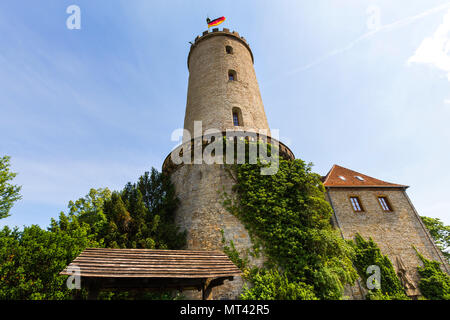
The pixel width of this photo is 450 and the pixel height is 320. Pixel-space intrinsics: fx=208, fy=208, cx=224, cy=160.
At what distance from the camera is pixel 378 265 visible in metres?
10.9

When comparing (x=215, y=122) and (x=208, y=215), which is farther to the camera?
(x=215, y=122)

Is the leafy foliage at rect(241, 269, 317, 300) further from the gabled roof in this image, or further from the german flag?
the german flag

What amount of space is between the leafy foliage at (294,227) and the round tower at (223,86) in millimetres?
3765

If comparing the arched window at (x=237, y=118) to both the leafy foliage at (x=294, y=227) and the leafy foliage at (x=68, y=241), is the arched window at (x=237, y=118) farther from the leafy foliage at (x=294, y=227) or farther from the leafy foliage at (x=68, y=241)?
the leafy foliage at (x=68, y=241)

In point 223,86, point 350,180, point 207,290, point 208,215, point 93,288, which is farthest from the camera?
point 350,180

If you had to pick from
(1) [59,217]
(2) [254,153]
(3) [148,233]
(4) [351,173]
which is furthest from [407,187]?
(1) [59,217]

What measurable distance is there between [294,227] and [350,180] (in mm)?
9405

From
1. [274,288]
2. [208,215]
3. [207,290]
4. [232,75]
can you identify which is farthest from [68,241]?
[232,75]

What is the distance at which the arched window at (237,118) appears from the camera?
12.3 m

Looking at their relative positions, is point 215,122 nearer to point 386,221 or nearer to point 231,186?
point 231,186

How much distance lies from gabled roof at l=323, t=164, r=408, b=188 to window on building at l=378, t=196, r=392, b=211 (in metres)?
0.87

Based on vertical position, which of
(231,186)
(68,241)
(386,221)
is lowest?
(68,241)
